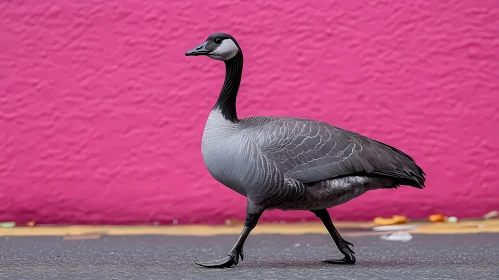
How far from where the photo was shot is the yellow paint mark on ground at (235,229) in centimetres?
679

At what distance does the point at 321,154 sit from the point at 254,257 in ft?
3.86

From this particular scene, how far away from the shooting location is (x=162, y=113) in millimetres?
7238

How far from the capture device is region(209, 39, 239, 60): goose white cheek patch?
196 inches

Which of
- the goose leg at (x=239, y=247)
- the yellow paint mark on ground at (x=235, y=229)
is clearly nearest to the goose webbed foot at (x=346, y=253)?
the goose leg at (x=239, y=247)

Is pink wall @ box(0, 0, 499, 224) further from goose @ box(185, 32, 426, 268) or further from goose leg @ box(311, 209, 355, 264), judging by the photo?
goose @ box(185, 32, 426, 268)

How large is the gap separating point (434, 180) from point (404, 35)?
4.34 feet

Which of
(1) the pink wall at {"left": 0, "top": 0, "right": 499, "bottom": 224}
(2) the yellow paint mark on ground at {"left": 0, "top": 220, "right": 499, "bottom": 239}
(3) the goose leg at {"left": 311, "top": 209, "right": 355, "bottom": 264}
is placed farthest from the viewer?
(1) the pink wall at {"left": 0, "top": 0, "right": 499, "bottom": 224}

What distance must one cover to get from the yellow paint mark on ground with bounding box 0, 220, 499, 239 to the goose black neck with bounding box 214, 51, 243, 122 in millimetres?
2071

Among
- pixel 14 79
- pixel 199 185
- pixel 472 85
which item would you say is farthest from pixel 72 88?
pixel 472 85

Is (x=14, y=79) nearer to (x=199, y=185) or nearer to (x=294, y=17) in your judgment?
(x=199, y=185)

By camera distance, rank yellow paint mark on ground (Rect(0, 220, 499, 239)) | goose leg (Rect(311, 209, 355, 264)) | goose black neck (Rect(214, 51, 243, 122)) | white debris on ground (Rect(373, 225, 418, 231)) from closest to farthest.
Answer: goose black neck (Rect(214, 51, 243, 122)) < goose leg (Rect(311, 209, 355, 264)) < yellow paint mark on ground (Rect(0, 220, 499, 239)) < white debris on ground (Rect(373, 225, 418, 231))

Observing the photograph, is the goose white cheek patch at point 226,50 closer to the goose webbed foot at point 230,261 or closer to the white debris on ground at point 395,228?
the goose webbed foot at point 230,261

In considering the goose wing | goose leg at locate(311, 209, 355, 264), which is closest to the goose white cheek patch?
the goose wing

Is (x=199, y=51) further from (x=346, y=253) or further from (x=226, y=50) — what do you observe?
(x=346, y=253)
